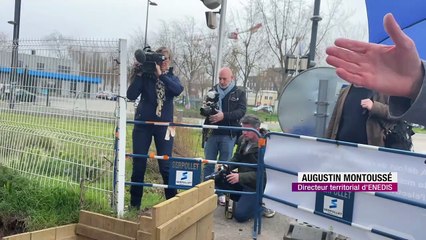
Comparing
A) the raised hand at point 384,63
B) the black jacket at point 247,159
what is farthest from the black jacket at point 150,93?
the raised hand at point 384,63

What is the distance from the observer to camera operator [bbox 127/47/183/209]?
4.42 m

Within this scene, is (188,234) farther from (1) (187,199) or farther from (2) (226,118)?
(2) (226,118)

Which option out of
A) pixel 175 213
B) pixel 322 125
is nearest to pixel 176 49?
pixel 322 125

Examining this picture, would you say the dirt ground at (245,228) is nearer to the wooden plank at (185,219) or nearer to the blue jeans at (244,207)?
the blue jeans at (244,207)

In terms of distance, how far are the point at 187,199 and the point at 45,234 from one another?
1.14m

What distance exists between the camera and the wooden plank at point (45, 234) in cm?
316

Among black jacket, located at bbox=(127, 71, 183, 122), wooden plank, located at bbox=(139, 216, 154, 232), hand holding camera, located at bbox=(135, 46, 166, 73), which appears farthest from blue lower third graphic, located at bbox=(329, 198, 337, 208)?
hand holding camera, located at bbox=(135, 46, 166, 73)

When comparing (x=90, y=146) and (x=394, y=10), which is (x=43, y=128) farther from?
(x=394, y=10)

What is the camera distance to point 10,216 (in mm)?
3805

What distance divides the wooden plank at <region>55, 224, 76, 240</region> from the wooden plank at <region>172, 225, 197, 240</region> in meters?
1.00

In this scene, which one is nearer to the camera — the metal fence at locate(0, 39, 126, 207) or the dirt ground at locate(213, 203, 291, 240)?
the metal fence at locate(0, 39, 126, 207)

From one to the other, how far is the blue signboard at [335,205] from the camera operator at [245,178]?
100cm

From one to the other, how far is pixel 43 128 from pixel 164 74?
Result: 1.39 meters

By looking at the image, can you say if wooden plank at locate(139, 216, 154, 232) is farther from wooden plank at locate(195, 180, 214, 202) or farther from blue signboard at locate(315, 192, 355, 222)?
blue signboard at locate(315, 192, 355, 222)
